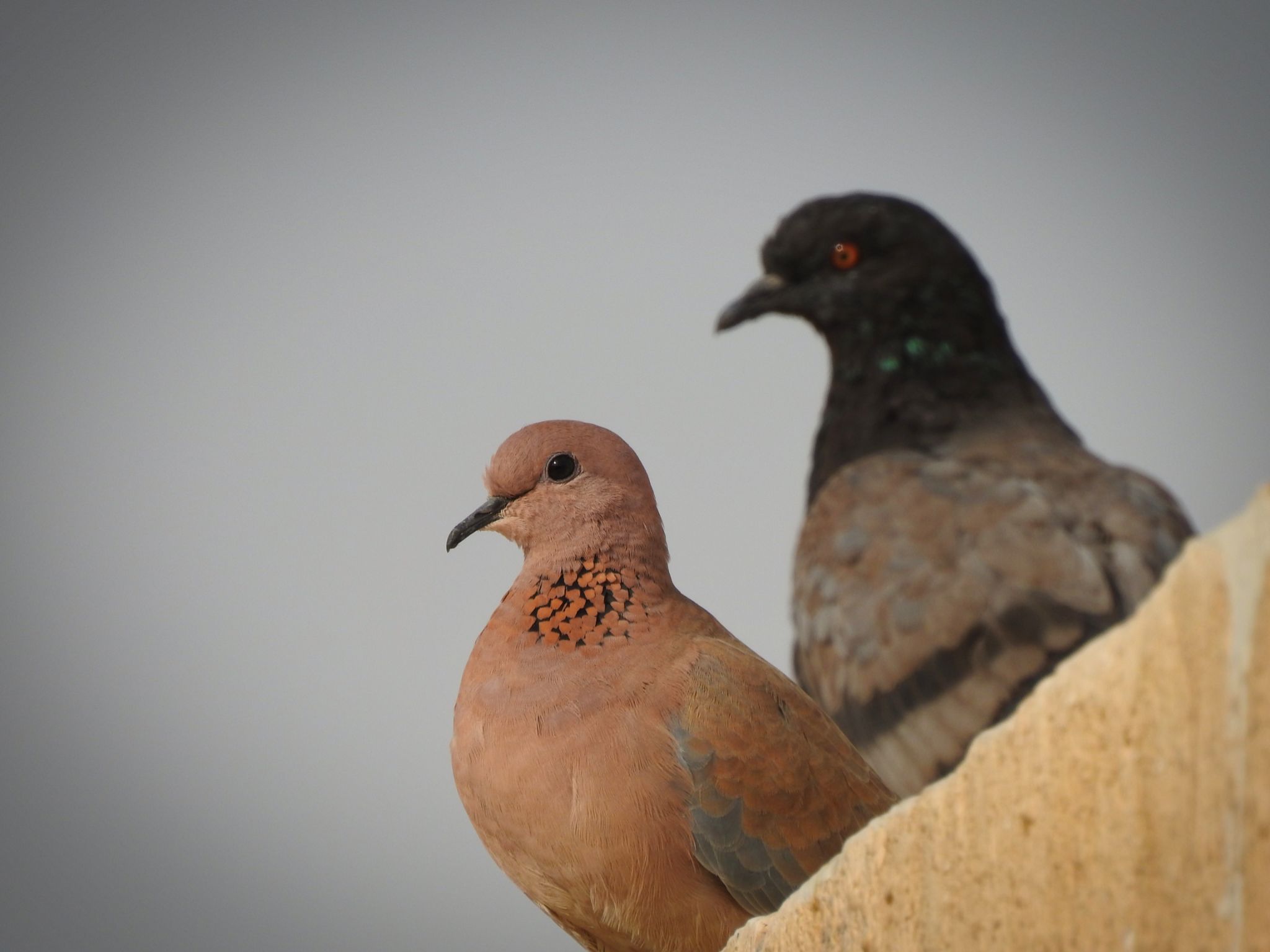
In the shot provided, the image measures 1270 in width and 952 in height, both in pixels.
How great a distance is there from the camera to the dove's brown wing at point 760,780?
2.80 metres

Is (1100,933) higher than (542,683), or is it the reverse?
(542,683)

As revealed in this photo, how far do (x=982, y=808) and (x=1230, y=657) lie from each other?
1.65 feet

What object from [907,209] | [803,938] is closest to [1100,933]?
[803,938]

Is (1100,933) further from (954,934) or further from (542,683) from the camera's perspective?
(542,683)

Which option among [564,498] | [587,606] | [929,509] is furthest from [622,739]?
[929,509]

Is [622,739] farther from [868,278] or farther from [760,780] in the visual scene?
[868,278]

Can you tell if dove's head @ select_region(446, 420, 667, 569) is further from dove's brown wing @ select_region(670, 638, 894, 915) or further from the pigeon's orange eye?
the pigeon's orange eye

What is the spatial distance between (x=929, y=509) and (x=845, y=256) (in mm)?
1084

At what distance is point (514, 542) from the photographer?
3.08 meters

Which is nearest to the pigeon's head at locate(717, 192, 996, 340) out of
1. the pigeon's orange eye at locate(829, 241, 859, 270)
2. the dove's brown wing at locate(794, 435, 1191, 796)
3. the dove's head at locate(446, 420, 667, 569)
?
the pigeon's orange eye at locate(829, 241, 859, 270)

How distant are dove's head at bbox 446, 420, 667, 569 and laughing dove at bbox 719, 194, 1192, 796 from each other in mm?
1347

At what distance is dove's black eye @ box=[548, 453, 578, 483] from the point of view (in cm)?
302

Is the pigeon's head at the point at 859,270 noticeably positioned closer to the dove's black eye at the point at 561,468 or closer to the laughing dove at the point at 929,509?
the laughing dove at the point at 929,509

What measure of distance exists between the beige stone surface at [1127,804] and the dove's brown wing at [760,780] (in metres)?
0.82
